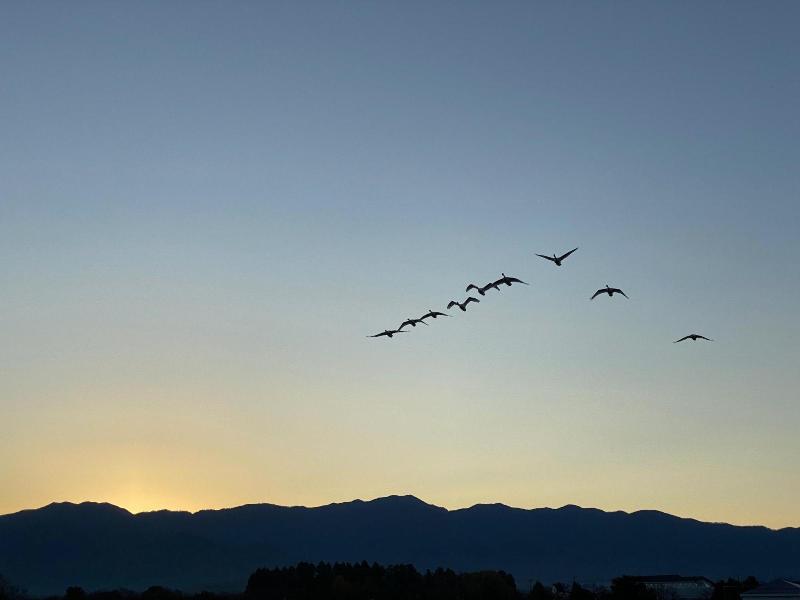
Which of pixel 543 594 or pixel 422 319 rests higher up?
pixel 422 319

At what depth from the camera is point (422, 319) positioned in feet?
364

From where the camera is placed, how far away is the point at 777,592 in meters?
156

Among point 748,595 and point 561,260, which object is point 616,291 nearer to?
point 561,260

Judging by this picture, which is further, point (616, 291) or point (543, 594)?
point (543, 594)

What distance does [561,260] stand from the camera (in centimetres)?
9356

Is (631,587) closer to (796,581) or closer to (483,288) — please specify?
(796,581)

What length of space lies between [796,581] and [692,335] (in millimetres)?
77760

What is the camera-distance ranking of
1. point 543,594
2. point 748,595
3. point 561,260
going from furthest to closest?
point 543,594 < point 748,595 < point 561,260

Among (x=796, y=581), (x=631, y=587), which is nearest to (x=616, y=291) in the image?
(x=631, y=587)

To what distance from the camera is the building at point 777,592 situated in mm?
154500

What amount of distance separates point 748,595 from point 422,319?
75.3 meters

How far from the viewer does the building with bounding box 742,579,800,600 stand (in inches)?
6083

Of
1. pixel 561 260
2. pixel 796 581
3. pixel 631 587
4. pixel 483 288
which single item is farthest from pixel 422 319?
pixel 796 581

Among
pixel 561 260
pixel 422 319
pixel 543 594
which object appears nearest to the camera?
pixel 561 260
